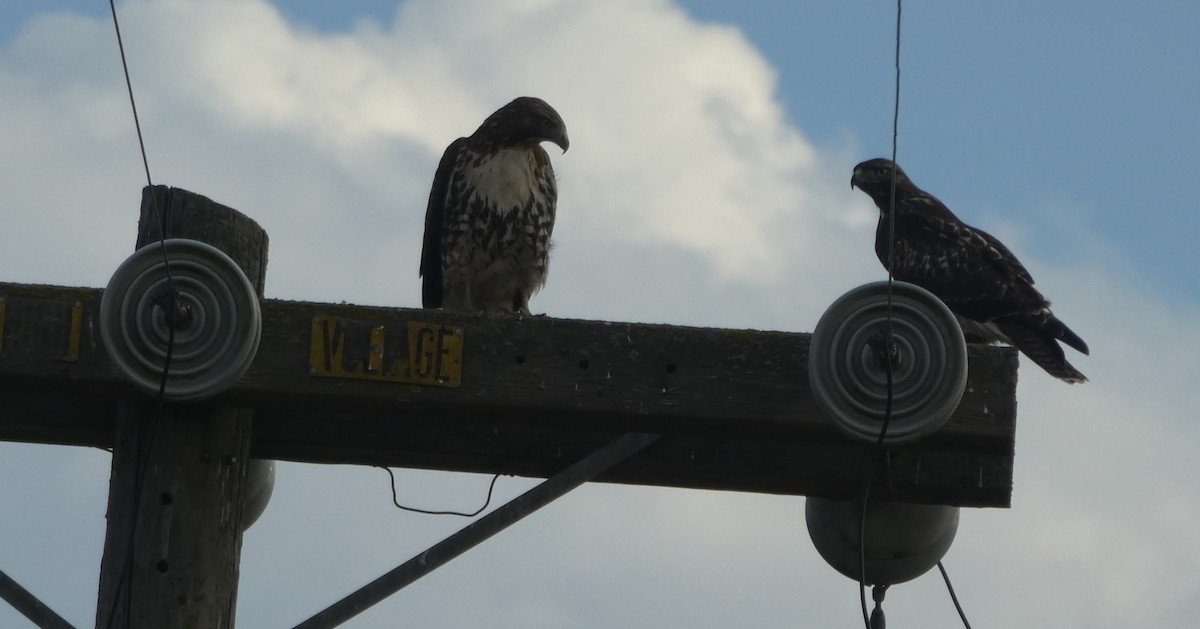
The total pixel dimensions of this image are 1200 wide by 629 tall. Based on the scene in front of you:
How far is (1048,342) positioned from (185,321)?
562cm

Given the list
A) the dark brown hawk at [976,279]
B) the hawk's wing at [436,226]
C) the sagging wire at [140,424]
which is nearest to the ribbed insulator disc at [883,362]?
the sagging wire at [140,424]

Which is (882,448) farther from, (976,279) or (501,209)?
(976,279)

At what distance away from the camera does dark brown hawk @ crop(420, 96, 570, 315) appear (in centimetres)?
665

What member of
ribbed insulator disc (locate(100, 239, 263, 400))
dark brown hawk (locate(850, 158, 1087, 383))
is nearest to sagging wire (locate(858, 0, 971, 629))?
ribbed insulator disc (locate(100, 239, 263, 400))

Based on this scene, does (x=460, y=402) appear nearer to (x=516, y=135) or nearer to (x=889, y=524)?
(x=889, y=524)

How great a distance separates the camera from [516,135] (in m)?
6.71

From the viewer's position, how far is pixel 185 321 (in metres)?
3.39

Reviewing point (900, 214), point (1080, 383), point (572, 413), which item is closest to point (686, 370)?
point (572, 413)

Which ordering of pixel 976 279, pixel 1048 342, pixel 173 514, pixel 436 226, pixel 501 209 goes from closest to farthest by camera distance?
pixel 173 514
pixel 501 209
pixel 436 226
pixel 1048 342
pixel 976 279

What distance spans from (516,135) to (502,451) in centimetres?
284

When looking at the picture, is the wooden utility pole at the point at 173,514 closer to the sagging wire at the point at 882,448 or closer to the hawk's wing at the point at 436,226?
the sagging wire at the point at 882,448

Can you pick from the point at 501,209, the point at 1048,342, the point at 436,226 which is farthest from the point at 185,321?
the point at 1048,342

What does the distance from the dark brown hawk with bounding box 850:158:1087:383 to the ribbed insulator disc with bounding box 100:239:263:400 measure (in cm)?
532

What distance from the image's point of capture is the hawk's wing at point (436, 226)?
6906 millimetres
